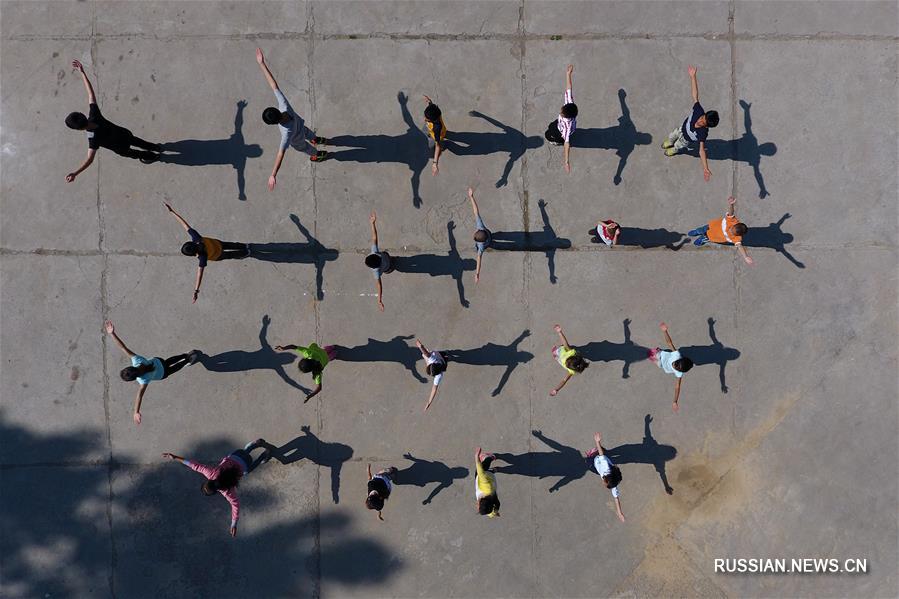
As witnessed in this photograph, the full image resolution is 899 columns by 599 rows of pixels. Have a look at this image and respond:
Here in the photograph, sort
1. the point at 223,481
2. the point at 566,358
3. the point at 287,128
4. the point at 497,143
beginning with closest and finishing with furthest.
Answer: the point at 287,128 < the point at 223,481 < the point at 566,358 < the point at 497,143

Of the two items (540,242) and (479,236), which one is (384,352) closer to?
(479,236)

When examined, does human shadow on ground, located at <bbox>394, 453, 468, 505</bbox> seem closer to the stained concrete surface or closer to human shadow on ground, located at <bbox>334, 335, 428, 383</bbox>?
the stained concrete surface

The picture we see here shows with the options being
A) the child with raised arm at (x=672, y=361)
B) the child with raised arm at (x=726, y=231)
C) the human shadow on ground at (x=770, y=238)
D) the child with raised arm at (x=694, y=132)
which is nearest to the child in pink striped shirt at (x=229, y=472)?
the child with raised arm at (x=672, y=361)

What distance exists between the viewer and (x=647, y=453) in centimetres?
771

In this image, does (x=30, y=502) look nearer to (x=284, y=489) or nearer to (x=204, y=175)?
(x=284, y=489)

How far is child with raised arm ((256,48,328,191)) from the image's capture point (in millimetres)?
6133

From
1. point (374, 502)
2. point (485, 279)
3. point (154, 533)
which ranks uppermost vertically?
point (485, 279)

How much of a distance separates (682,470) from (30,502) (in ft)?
31.0

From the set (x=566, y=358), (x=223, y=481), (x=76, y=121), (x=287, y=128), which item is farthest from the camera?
(x=566, y=358)

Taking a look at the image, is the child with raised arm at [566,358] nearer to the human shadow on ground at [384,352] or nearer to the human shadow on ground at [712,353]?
the human shadow on ground at [712,353]

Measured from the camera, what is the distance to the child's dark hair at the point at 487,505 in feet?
21.9

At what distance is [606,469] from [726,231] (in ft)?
11.5

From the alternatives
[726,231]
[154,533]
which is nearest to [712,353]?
[726,231]

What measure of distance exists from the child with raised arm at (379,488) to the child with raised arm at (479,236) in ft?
9.88
